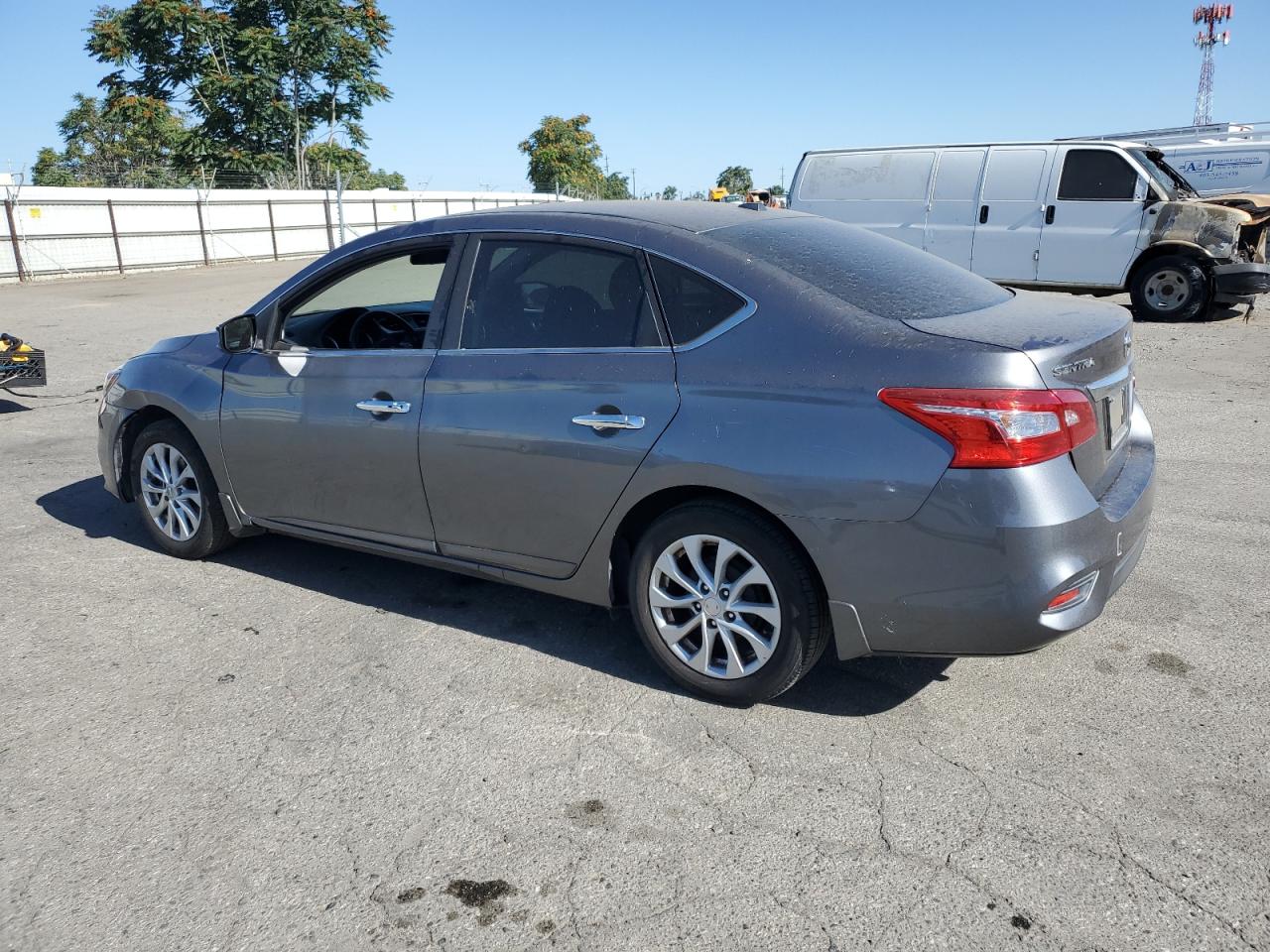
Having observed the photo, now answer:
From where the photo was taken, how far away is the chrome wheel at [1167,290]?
12.7 m

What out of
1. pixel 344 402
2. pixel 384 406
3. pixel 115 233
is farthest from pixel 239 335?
pixel 115 233

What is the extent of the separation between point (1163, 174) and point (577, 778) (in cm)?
1309

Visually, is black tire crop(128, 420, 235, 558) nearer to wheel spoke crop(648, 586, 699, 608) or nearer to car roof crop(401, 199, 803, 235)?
car roof crop(401, 199, 803, 235)

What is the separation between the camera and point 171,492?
16.5 feet

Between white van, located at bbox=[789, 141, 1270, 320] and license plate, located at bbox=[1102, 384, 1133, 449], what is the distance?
34.1 feet

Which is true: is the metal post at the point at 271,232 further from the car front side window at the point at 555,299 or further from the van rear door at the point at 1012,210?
the car front side window at the point at 555,299

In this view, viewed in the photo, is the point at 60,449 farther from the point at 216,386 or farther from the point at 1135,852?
the point at 1135,852

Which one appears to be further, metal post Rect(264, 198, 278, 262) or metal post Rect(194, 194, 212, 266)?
metal post Rect(264, 198, 278, 262)

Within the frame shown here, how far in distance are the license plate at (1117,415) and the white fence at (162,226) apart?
1920 centimetres

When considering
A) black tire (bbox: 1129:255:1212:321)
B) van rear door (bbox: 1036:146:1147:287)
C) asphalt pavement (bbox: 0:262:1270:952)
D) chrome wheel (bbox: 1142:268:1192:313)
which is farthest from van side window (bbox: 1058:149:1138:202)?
asphalt pavement (bbox: 0:262:1270:952)

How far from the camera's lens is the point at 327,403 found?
4.28 metres

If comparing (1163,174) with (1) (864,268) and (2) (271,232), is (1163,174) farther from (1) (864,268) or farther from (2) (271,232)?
(2) (271,232)

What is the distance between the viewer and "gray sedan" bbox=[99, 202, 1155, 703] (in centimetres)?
297

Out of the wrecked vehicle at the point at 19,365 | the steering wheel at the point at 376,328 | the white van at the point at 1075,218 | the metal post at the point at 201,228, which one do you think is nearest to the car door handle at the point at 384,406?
the steering wheel at the point at 376,328
